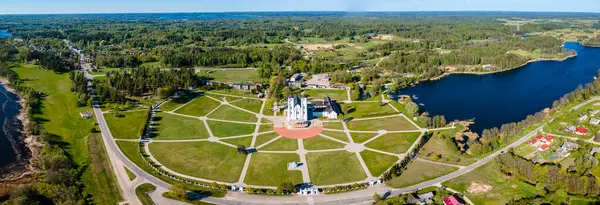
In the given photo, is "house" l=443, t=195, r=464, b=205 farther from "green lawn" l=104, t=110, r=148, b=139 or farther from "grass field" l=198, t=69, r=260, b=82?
"grass field" l=198, t=69, r=260, b=82

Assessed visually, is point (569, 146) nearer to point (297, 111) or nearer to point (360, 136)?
point (360, 136)

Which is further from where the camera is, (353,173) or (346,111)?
(346,111)

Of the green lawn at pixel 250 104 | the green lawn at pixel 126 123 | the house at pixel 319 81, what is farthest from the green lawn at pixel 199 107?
the house at pixel 319 81

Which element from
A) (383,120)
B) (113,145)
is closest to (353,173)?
(383,120)

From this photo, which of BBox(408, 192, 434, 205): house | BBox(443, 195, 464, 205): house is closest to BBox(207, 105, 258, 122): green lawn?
BBox(408, 192, 434, 205): house

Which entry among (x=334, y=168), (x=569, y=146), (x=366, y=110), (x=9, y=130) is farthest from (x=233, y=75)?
(x=569, y=146)

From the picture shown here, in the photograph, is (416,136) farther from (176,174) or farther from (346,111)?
(176,174)

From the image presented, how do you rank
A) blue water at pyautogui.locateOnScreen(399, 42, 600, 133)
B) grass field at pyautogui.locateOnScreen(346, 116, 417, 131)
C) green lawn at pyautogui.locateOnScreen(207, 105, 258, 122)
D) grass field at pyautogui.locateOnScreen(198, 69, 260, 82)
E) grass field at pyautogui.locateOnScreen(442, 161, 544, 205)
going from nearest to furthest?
grass field at pyautogui.locateOnScreen(442, 161, 544, 205) → grass field at pyautogui.locateOnScreen(346, 116, 417, 131) → green lawn at pyautogui.locateOnScreen(207, 105, 258, 122) → blue water at pyautogui.locateOnScreen(399, 42, 600, 133) → grass field at pyautogui.locateOnScreen(198, 69, 260, 82)

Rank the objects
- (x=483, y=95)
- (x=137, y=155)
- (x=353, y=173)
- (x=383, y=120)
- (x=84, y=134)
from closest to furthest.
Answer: (x=353, y=173), (x=137, y=155), (x=84, y=134), (x=383, y=120), (x=483, y=95)
